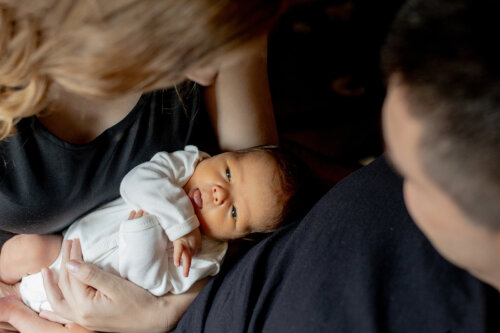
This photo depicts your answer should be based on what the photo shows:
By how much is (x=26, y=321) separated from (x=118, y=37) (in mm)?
826

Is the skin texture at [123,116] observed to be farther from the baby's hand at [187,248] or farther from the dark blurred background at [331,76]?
the dark blurred background at [331,76]

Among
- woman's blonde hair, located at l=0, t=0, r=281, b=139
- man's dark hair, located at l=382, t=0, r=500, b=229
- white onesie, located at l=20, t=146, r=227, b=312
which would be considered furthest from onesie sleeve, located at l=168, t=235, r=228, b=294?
man's dark hair, located at l=382, t=0, r=500, b=229

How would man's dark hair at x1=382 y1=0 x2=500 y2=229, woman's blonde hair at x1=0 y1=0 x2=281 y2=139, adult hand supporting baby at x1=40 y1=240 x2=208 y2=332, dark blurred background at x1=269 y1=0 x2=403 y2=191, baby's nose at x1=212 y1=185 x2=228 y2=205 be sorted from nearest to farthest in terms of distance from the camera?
man's dark hair at x1=382 y1=0 x2=500 y2=229 → woman's blonde hair at x1=0 y1=0 x2=281 y2=139 → adult hand supporting baby at x1=40 y1=240 x2=208 y2=332 → baby's nose at x1=212 y1=185 x2=228 y2=205 → dark blurred background at x1=269 y1=0 x2=403 y2=191

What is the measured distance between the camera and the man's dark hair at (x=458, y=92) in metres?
0.56

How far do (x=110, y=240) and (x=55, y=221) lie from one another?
136 millimetres

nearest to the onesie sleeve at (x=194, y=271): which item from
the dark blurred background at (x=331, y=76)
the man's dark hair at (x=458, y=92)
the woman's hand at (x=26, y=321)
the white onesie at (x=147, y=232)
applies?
the white onesie at (x=147, y=232)

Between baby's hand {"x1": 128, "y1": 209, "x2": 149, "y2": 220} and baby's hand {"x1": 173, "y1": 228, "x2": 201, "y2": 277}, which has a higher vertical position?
baby's hand {"x1": 128, "y1": 209, "x2": 149, "y2": 220}

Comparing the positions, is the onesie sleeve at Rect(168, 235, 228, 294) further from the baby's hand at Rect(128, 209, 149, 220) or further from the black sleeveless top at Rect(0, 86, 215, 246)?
the black sleeveless top at Rect(0, 86, 215, 246)

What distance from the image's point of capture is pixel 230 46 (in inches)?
30.4

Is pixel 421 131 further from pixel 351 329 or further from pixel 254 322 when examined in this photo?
pixel 254 322

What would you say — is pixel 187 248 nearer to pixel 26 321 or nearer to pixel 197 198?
pixel 197 198

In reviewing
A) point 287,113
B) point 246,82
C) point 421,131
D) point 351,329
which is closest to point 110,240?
point 246,82

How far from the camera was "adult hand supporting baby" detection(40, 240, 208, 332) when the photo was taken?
3.72 feet

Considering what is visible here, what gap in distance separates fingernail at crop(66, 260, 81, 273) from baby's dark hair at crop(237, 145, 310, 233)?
18.5 inches
